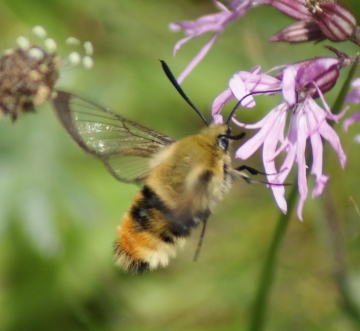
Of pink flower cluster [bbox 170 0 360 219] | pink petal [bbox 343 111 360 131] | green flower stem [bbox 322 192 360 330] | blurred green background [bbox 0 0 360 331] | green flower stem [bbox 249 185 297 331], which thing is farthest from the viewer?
blurred green background [bbox 0 0 360 331]

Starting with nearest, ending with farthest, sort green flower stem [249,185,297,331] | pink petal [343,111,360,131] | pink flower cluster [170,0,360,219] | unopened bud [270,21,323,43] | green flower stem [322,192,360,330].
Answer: pink flower cluster [170,0,360,219], unopened bud [270,21,323,43], pink petal [343,111,360,131], green flower stem [249,185,297,331], green flower stem [322,192,360,330]

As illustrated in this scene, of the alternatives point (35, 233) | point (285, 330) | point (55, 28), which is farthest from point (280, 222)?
point (55, 28)

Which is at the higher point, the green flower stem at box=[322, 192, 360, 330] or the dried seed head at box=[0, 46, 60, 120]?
the dried seed head at box=[0, 46, 60, 120]

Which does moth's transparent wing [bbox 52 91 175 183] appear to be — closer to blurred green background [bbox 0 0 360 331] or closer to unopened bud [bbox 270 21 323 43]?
unopened bud [bbox 270 21 323 43]

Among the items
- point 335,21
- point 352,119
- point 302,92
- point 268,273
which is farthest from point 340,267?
point 335,21

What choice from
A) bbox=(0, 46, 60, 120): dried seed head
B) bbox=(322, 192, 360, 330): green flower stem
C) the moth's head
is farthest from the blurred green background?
the moth's head

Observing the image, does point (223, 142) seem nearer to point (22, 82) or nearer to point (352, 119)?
point (352, 119)
